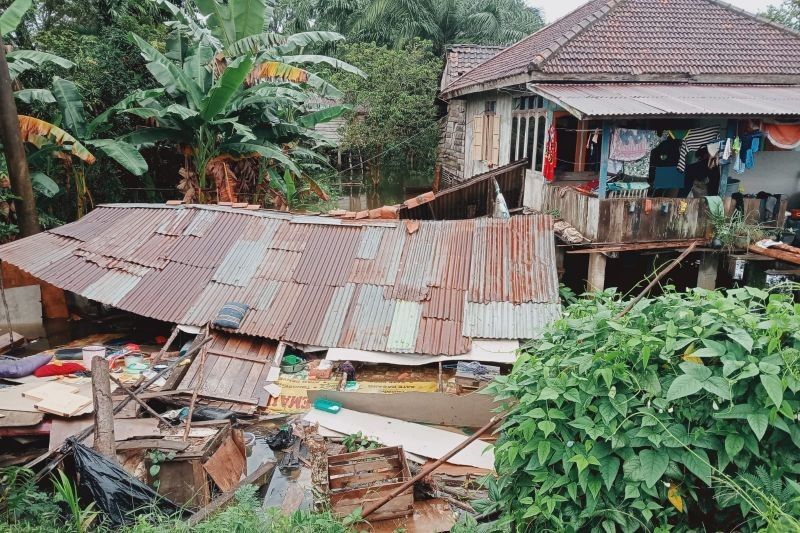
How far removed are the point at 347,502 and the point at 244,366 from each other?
3.16 meters

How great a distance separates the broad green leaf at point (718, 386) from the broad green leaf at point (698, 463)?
323 millimetres

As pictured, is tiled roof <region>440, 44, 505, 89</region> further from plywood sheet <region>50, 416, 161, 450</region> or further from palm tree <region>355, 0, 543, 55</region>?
plywood sheet <region>50, 416, 161, 450</region>

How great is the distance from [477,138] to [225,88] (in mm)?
7019

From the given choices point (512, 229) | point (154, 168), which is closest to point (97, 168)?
point (154, 168)

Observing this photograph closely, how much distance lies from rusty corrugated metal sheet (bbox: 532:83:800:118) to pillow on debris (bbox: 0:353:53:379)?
9092 millimetres

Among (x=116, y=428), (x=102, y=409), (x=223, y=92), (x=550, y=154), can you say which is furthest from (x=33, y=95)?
(x=550, y=154)

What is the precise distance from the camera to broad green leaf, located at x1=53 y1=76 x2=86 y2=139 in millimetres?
11805

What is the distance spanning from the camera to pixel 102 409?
190 inches

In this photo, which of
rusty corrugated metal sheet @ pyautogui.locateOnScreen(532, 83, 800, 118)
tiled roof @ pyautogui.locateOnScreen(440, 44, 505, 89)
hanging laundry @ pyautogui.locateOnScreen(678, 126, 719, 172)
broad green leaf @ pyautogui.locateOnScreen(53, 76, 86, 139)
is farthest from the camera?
tiled roof @ pyautogui.locateOnScreen(440, 44, 505, 89)

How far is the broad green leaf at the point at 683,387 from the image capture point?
270 cm

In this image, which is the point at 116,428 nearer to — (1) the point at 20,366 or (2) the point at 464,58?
(1) the point at 20,366

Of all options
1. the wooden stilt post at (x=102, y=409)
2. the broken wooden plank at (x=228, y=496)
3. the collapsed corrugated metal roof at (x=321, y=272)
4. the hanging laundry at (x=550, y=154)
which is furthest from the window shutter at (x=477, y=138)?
the wooden stilt post at (x=102, y=409)

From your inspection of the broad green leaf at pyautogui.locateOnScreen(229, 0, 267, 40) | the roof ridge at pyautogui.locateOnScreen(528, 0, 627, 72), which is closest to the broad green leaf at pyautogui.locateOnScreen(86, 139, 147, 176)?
the broad green leaf at pyautogui.locateOnScreen(229, 0, 267, 40)

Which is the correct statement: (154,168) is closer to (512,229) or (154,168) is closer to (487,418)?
(512,229)
